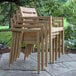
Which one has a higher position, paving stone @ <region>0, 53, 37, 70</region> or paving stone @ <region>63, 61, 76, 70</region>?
paving stone @ <region>0, 53, 37, 70</region>

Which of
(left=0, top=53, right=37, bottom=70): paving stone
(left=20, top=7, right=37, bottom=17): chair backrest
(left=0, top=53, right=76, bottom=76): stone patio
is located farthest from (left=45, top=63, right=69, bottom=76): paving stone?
(left=20, top=7, right=37, bottom=17): chair backrest

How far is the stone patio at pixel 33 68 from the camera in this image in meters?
3.11

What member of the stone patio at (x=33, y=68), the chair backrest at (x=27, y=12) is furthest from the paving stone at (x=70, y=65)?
the chair backrest at (x=27, y=12)

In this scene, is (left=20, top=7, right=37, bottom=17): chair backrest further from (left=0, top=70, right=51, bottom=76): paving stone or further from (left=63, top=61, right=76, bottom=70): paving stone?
(left=63, top=61, right=76, bottom=70): paving stone

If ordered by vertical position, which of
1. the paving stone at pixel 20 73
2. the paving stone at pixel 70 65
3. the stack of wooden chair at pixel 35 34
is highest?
the stack of wooden chair at pixel 35 34

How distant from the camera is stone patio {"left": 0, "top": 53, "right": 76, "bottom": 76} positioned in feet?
10.2

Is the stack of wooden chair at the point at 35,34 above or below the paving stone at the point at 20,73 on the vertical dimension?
above

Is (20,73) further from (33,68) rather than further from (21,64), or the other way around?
(21,64)

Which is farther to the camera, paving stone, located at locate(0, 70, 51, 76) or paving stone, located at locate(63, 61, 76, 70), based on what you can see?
paving stone, located at locate(63, 61, 76, 70)

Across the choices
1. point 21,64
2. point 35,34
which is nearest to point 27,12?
point 35,34

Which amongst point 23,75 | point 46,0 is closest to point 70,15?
point 46,0

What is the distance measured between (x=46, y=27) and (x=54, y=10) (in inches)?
139

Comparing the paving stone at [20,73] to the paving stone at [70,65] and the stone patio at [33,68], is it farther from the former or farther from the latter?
the paving stone at [70,65]

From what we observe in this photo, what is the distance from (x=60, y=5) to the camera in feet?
21.9
